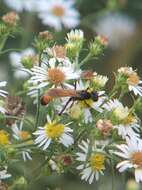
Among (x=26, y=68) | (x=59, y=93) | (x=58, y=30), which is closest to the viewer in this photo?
(x=59, y=93)

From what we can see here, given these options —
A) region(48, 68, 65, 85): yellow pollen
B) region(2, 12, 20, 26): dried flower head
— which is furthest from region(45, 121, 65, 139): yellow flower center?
region(2, 12, 20, 26): dried flower head

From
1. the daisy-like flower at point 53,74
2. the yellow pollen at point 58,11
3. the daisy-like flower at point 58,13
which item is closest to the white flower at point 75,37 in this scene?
the daisy-like flower at point 53,74

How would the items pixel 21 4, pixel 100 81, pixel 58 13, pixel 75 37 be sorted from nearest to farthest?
pixel 100 81, pixel 75 37, pixel 21 4, pixel 58 13

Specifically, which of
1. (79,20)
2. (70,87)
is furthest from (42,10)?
(70,87)

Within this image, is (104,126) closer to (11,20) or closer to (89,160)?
(89,160)

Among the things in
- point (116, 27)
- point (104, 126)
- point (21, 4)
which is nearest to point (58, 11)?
point (21, 4)

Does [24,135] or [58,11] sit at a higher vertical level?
[58,11]

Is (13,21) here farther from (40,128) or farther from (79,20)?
(79,20)

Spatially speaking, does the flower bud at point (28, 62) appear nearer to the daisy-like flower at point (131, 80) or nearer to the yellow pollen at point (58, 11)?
the daisy-like flower at point (131, 80)
